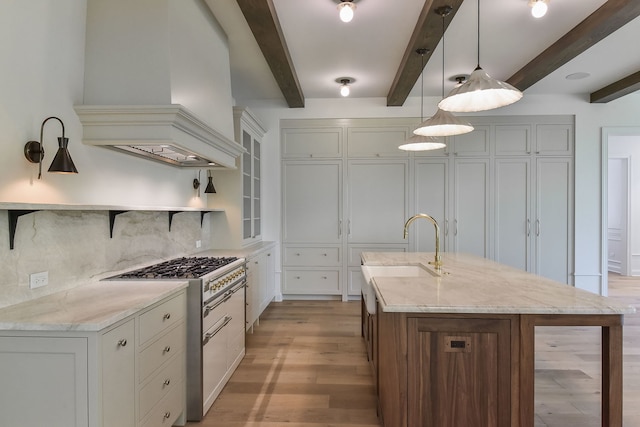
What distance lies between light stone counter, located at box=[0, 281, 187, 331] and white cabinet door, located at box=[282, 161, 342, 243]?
296 cm

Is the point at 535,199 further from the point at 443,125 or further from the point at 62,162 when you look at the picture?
the point at 62,162

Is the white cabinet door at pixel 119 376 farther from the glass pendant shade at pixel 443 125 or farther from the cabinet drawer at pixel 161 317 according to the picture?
the glass pendant shade at pixel 443 125

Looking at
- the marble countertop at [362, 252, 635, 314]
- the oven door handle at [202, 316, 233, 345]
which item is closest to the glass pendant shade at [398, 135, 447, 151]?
the marble countertop at [362, 252, 635, 314]

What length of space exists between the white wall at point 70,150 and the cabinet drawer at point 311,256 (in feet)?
7.53

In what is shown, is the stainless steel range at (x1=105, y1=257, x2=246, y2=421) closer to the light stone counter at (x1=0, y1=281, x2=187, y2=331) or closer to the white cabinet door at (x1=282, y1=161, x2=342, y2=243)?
the light stone counter at (x1=0, y1=281, x2=187, y2=331)

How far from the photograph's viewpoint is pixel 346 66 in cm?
386

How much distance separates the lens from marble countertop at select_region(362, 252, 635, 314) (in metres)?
1.56

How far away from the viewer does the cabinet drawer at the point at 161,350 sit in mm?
1712

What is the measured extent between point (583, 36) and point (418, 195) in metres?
2.47

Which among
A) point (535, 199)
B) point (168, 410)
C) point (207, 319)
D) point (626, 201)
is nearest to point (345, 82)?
point (535, 199)

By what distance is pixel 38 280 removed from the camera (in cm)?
176

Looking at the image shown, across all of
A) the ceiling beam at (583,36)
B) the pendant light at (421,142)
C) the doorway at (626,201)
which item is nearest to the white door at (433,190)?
the ceiling beam at (583,36)

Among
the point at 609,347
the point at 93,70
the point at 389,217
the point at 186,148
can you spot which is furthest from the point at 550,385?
the point at 93,70

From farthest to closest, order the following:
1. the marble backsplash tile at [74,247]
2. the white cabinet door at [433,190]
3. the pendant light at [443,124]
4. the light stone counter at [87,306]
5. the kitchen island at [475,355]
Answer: the white cabinet door at [433,190] → the pendant light at [443,124] → the marble backsplash tile at [74,247] → the kitchen island at [475,355] → the light stone counter at [87,306]
